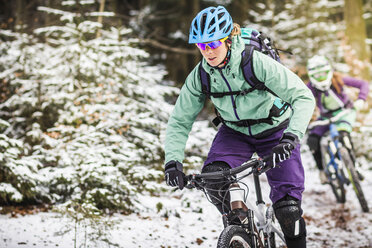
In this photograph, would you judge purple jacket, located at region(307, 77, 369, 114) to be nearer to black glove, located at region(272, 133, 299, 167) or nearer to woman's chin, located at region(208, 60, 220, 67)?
woman's chin, located at region(208, 60, 220, 67)

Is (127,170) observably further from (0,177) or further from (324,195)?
(324,195)

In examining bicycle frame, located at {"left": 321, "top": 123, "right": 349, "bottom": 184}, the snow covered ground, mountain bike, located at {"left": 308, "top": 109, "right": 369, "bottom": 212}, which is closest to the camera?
the snow covered ground

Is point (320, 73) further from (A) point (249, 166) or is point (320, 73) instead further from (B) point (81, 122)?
(A) point (249, 166)

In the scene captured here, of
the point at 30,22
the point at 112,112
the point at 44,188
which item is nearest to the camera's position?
the point at 44,188

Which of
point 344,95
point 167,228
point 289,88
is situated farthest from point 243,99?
point 344,95

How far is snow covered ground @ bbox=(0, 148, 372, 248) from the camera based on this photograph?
4.67m

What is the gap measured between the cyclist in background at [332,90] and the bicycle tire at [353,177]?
187mm

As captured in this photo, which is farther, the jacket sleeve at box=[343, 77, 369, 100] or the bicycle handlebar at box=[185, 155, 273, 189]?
the jacket sleeve at box=[343, 77, 369, 100]

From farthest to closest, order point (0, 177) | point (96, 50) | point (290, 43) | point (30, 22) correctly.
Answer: point (290, 43) < point (30, 22) < point (96, 50) < point (0, 177)

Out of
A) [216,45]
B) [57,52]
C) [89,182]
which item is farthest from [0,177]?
[216,45]

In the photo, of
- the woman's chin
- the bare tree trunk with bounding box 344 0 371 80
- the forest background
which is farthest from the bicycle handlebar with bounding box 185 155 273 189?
the bare tree trunk with bounding box 344 0 371 80

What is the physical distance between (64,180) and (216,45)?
3.40 m

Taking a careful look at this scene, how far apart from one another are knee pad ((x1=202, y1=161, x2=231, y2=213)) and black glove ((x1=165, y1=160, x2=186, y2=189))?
0.25m

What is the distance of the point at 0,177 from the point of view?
534cm
